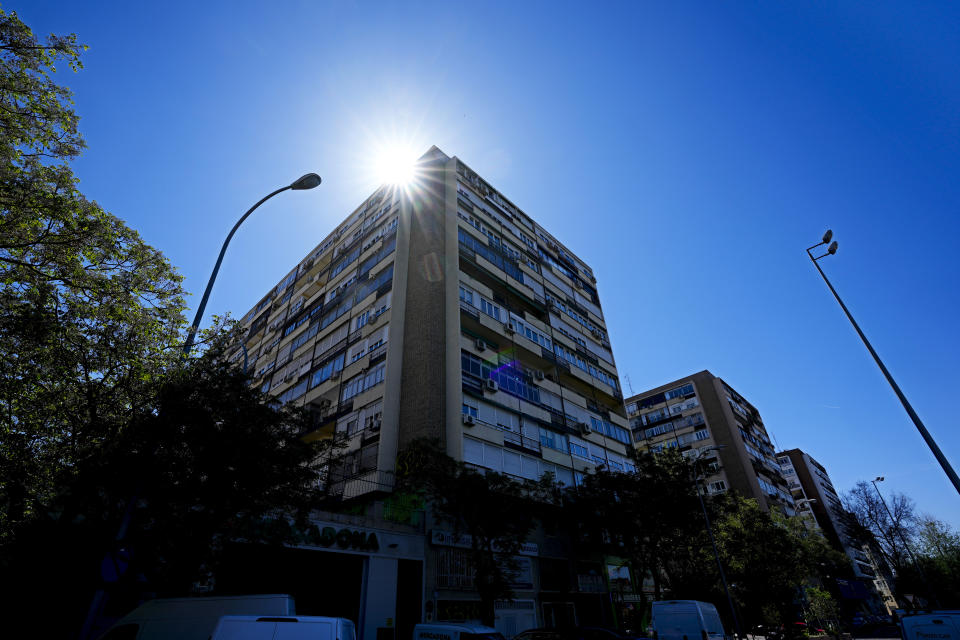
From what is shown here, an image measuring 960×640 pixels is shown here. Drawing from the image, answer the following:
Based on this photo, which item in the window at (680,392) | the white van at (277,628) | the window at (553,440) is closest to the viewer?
the white van at (277,628)

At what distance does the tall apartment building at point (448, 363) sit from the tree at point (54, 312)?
34.6 ft

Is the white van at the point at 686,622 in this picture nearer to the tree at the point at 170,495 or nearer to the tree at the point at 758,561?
the tree at the point at 170,495

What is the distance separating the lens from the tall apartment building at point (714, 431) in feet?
175

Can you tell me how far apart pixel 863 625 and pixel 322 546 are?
6205cm

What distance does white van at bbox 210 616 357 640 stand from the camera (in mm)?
6324

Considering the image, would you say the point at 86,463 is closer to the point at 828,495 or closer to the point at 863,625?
the point at 863,625

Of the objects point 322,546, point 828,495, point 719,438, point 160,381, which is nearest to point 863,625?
point 719,438

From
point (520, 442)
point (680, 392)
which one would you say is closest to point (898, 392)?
point (520, 442)

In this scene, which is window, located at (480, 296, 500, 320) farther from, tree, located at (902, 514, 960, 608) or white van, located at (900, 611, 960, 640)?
tree, located at (902, 514, 960, 608)

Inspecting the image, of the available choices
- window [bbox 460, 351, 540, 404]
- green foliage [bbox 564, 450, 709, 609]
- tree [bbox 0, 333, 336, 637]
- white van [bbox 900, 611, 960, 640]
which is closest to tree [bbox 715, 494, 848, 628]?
green foliage [bbox 564, 450, 709, 609]

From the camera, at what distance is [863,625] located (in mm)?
49250

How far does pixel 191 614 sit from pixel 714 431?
59.6m

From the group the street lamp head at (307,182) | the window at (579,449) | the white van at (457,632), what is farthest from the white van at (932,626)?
the street lamp head at (307,182)

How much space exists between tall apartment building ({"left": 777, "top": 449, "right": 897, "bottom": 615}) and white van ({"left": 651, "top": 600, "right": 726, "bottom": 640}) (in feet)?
211
